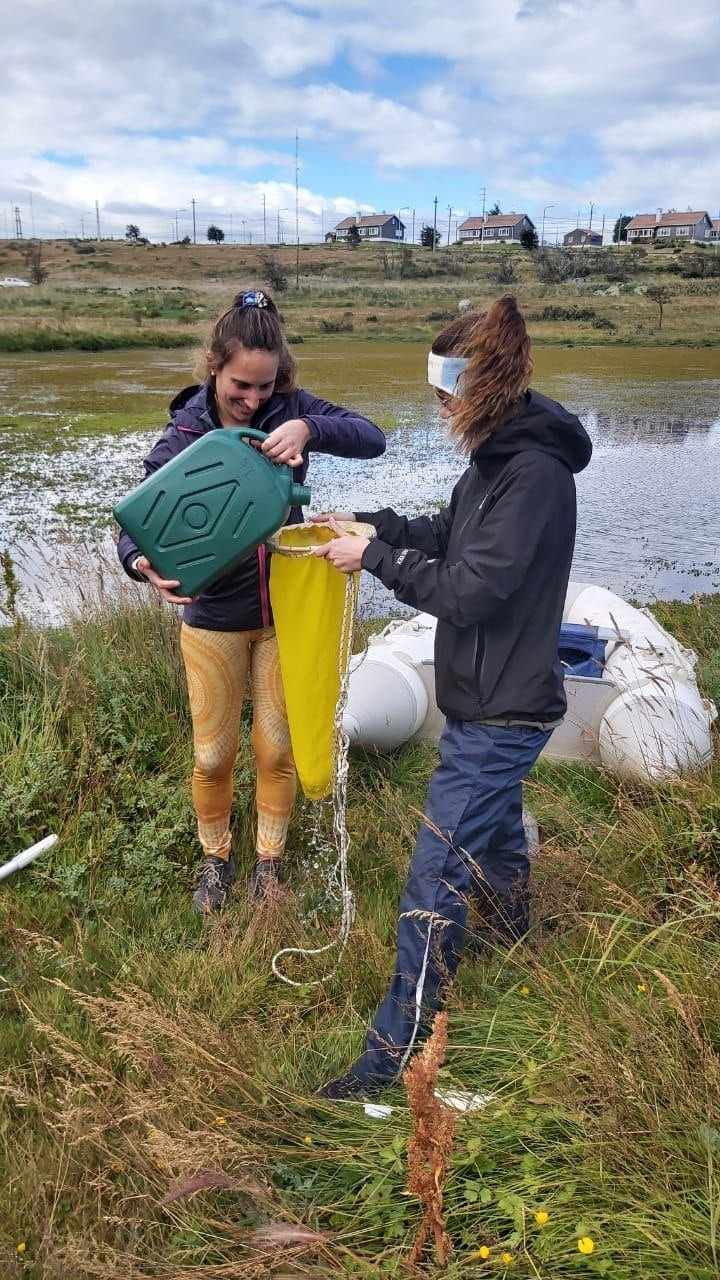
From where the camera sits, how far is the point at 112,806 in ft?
12.2

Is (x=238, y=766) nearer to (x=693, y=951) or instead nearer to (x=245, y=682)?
(x=245, y=682)

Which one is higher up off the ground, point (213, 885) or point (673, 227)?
point (673, 227)

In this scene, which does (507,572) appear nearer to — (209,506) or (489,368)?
(489,368)

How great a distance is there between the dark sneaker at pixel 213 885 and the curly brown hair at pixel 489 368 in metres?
A: 1.84

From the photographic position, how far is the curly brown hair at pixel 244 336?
2660mm

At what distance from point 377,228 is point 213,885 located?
119982mm

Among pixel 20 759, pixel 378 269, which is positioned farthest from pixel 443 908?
pixel 378 269

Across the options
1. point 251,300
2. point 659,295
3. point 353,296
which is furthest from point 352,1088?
point 353,296

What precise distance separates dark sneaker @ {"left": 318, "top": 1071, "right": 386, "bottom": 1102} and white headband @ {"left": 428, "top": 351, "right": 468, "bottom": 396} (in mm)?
1811

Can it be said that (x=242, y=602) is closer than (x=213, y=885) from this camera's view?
Yes

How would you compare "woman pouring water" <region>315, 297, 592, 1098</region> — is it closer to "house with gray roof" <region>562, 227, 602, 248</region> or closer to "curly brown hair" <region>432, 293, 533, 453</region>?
"curly brown hair" <region>432, 293, 533, 453</region>

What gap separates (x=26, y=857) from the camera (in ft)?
10.9

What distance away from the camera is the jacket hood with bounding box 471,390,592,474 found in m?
2.32

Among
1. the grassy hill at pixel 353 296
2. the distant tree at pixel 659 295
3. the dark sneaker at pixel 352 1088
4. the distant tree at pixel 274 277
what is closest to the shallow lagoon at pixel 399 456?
the dark sneaker at pixel 352 1088
